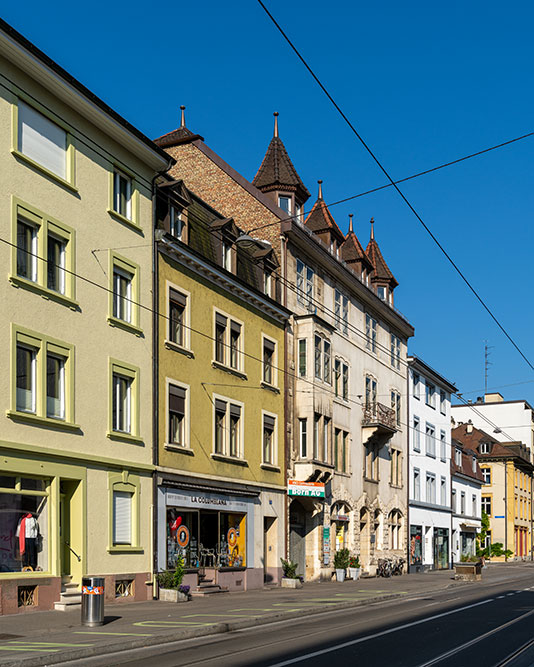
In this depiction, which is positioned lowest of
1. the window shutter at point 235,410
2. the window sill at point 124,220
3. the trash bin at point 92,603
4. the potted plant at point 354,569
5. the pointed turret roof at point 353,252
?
the potted plant at point 354,569

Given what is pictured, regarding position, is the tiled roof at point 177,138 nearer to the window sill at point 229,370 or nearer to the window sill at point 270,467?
the window sill at point 229,370

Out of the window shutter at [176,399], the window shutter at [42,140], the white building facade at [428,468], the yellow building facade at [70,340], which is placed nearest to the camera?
the yellow building facade at [70,340]

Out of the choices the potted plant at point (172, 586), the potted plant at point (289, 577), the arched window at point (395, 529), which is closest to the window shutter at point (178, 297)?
the potted plant at point (172, 586)

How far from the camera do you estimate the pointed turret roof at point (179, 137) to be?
38.6 m

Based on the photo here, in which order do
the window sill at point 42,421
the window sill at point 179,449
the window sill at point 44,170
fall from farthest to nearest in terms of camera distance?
the window sill at point 179,449
the window sill at point 44,170
the window sill at point 42,421

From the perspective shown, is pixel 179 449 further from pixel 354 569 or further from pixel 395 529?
pixel 395 529

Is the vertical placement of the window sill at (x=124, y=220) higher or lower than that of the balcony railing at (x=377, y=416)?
higher

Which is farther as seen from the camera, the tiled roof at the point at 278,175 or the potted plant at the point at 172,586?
the tiled roof at the point at 278,175

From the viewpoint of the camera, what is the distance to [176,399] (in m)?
28.6

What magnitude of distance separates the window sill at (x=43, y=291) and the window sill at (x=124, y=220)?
3.14 metres

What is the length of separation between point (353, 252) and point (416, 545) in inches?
714

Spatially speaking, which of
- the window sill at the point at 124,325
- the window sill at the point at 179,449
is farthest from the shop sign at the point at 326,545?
the window sill at the point at 124,325

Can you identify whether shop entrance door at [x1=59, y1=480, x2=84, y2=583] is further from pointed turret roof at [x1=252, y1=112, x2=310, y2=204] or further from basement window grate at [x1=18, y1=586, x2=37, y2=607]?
pointed turret roof at [x1=252, y1=112, x2=310, y2=204]

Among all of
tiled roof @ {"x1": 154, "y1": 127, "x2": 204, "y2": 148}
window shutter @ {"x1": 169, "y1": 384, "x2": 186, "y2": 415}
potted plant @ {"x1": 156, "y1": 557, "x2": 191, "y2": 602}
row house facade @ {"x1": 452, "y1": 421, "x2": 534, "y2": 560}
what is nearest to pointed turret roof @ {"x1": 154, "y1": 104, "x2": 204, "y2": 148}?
tiled roof @ {"x1": 154, "y1": 127, "x2": 204, "y2": 148}
